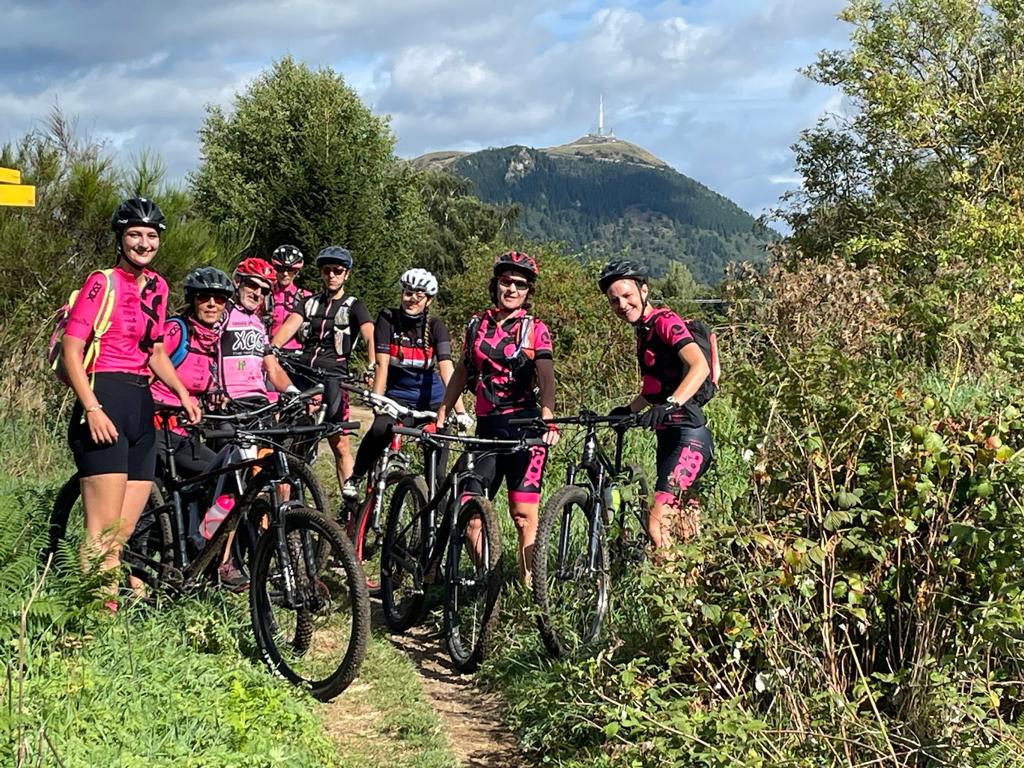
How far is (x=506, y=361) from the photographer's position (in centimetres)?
593

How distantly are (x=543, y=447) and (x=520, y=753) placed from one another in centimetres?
177

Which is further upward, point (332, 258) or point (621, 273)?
point (332, 258)

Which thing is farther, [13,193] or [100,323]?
[13,193]

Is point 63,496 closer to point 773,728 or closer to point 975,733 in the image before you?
point 773,728

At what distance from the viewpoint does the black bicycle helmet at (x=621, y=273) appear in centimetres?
552

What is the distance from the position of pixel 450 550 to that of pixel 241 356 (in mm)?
2170

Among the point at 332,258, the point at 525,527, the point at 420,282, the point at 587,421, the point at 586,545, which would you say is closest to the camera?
the point at 587,421

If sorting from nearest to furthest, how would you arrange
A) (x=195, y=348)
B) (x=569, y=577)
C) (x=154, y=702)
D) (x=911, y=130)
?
(x=154, y=702)
(x=569, y=577)
(x=195, y=348)
(x=911, y=130)

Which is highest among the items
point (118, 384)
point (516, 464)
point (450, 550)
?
point (118, 384)

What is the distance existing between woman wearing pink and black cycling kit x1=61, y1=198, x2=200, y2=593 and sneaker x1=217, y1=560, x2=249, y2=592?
1.73ft

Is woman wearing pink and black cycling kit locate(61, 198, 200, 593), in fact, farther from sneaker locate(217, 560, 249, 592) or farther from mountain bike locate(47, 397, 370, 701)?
sneaker locate(217, 560, 249, 592)

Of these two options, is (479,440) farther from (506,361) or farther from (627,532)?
(627,532)

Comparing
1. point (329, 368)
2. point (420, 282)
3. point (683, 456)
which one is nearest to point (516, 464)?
point (683, 456)

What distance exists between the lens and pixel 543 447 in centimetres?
587
